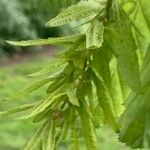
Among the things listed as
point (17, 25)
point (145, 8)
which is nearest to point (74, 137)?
point (145, 8)

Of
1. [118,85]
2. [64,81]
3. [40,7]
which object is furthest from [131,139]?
[40,7]

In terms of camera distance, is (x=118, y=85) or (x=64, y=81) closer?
(x=64, y=81)

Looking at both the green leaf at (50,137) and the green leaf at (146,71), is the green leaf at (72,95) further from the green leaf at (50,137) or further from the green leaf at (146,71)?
the green leaf at (146,71)

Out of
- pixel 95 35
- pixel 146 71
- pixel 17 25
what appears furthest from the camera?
pixel 17 25

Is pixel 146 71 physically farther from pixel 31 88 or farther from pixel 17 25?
pixel 17 25

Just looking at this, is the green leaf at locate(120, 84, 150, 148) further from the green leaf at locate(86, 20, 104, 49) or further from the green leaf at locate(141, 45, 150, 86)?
the green leaf at locate(86, 20, 104, 49)

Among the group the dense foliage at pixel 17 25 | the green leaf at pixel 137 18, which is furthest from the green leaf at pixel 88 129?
the dense foliage at pixel 17 25

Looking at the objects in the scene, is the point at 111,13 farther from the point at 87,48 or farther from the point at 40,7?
the point at 40,7
